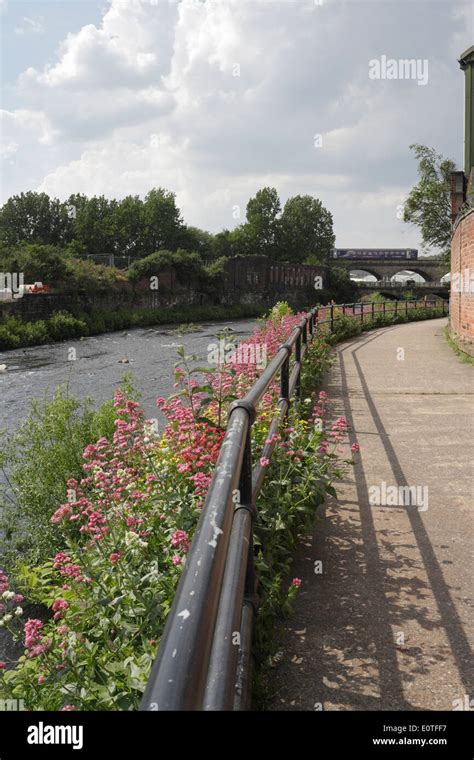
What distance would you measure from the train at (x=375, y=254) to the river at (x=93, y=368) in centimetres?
6752

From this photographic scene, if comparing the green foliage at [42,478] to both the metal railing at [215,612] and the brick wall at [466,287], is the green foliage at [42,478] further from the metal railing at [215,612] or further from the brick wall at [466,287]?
the brick wall at [466,287]

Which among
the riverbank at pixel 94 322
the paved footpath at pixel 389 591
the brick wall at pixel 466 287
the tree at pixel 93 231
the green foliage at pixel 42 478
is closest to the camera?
the paved footpath at pixel 389 591

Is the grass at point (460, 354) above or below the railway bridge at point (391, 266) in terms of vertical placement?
below

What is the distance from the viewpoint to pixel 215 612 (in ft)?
3.59

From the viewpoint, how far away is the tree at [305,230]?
86000mm

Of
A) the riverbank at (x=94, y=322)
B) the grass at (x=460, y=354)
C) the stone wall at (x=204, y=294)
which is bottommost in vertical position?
the grass at (x=460, y=354)

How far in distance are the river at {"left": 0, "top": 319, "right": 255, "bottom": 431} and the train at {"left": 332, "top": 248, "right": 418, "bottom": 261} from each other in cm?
6752

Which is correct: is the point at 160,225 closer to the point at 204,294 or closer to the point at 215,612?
the point at 204,294

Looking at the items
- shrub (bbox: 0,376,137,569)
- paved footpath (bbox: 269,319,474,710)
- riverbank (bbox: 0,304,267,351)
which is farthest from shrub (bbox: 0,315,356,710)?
riverbank (bbox: 0,304,267,351)

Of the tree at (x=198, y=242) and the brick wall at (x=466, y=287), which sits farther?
the tree at (x=198, y=242)

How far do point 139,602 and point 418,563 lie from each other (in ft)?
4.73

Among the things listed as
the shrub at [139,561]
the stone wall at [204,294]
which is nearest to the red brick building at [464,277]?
the shrub at [139,561]

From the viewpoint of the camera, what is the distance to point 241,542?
1.90 metres
